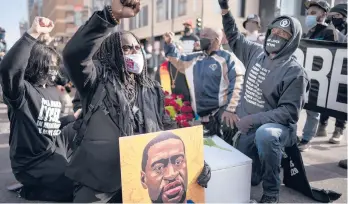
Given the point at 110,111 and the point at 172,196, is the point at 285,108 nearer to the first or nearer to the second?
the point at 172,196

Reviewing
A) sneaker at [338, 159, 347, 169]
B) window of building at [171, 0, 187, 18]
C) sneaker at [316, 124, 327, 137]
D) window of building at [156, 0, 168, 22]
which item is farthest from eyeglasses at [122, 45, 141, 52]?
window of building at [156, 0, 168, 22]

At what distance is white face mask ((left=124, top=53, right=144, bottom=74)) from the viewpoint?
1871 mm

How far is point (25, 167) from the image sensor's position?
2652 mm

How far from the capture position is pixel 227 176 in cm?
241

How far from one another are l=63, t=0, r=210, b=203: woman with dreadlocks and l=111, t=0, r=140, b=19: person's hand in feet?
0.06

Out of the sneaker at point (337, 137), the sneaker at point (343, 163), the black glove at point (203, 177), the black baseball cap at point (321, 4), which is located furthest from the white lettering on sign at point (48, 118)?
the sneaker at point (337, 137)

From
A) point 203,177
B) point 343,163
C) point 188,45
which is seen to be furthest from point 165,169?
point 188,45

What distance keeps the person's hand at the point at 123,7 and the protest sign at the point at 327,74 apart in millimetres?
3392

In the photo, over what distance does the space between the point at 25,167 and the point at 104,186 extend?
1.24m

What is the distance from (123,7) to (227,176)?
151 cm

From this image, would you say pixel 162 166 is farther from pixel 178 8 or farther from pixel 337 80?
pixel 178 8

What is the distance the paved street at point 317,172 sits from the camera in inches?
117

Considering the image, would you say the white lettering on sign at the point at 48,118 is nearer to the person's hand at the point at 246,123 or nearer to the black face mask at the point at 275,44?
the person's hand at the point at 246,123

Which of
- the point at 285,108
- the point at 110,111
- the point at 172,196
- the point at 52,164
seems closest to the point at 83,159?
the point at 110,111
